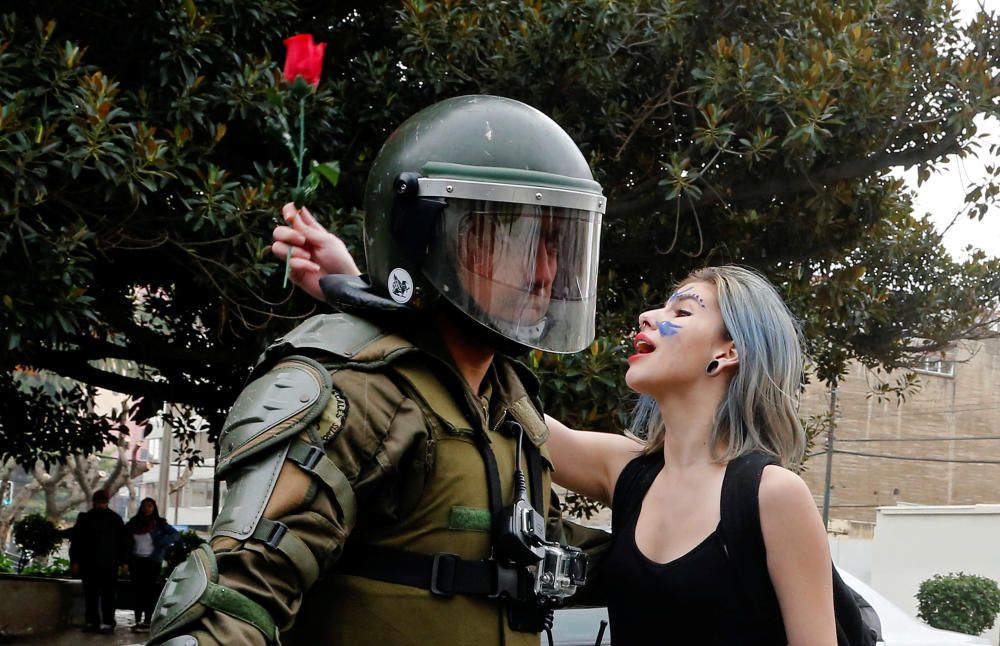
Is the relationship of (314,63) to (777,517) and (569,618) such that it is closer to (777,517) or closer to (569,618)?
(777,517)

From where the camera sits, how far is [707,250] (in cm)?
772

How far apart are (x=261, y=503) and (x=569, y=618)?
10.4 ft

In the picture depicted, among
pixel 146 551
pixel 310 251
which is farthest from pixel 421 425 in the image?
pixel 146 551

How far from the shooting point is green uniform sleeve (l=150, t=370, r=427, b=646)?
184 cm

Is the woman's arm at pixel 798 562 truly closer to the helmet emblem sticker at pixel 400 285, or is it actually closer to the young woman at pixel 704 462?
the young woman at pixel 704 462

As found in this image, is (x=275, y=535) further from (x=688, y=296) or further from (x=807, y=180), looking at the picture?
(x=807, y=180)

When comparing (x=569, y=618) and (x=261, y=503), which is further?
(x=569, y=618)

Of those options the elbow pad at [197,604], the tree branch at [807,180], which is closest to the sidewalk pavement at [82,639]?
the tree branch at [807,180]

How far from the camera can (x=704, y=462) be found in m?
2.81

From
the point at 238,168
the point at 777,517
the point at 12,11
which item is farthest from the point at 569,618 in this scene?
the point at 12,11

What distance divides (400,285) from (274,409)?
427 mm

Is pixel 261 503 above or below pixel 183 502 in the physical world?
above

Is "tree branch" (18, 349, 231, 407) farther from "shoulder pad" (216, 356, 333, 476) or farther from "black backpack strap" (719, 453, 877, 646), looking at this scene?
"shoulder pad" (216, 356, 333, 476)

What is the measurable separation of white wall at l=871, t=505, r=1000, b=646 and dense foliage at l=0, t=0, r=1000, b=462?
1522 centimetres
